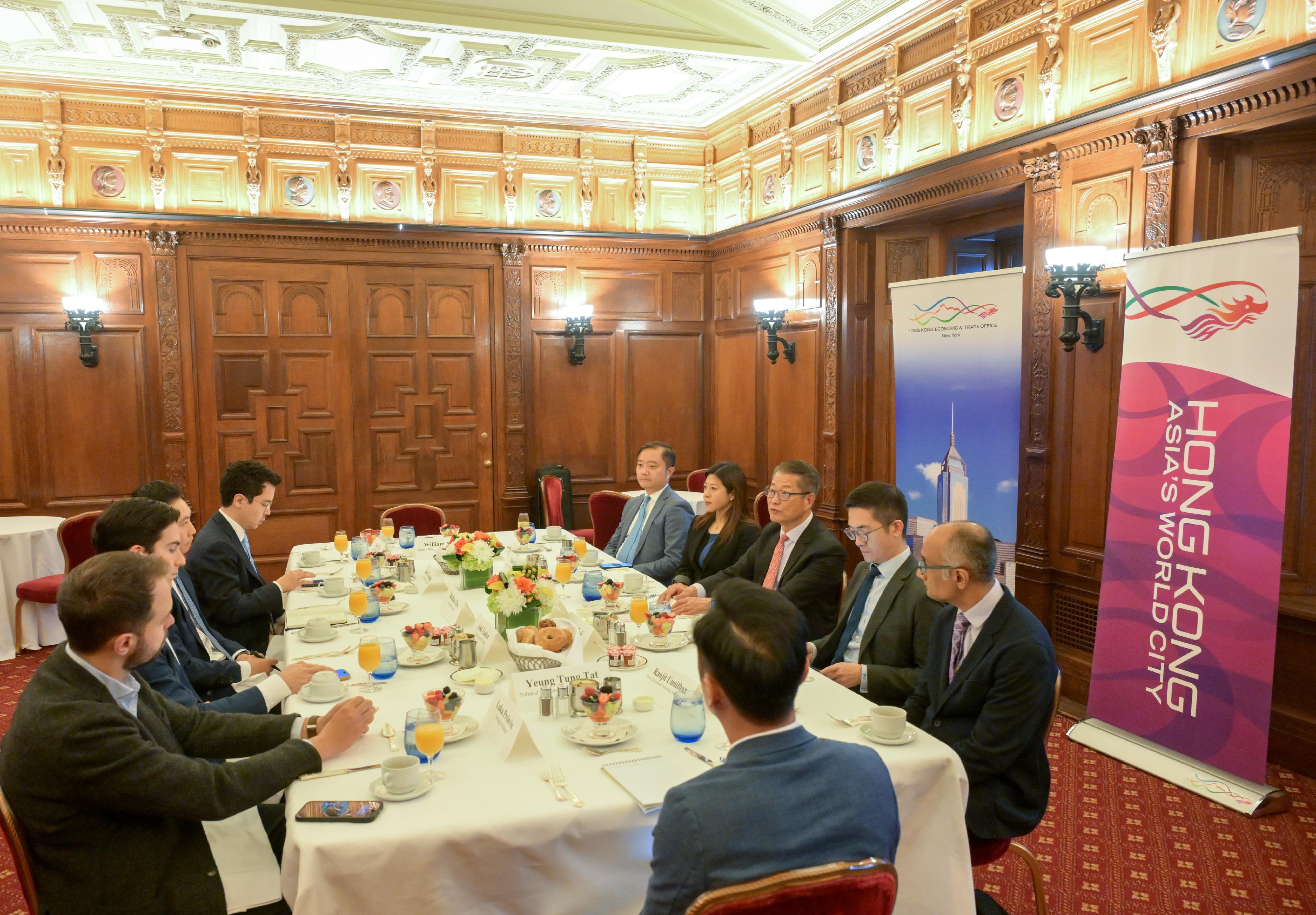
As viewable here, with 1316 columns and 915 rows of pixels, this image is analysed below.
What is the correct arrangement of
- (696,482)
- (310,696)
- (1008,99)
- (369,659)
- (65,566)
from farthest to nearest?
(696,482) < (65,566) < (1008,99) < (369,659) < (310,696)

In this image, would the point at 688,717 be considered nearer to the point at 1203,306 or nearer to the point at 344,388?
the point at 1203,306

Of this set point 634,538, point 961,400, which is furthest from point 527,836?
point 961,400

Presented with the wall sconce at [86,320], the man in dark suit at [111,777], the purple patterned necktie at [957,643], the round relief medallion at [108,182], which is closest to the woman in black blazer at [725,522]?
the purple patterned necktie at [957,643]

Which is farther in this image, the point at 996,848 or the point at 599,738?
the point at 996,848

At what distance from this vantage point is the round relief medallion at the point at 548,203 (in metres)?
7.89

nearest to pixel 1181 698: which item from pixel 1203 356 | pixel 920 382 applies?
pixel 1203 356

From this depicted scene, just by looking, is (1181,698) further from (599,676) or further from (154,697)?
(154,697)

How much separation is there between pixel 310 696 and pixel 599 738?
0.94m

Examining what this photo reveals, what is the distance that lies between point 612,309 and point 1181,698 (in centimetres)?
560

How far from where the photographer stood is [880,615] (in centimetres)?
311

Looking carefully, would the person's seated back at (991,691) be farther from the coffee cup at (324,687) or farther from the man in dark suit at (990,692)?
the coffee cup at (324,687)

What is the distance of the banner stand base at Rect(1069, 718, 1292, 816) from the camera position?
3.58 meters

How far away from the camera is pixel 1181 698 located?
3.89m

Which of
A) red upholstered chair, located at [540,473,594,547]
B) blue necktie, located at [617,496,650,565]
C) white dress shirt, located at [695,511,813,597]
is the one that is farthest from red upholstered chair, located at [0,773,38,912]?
red upholstered chair, located at [540,473,594,547]
